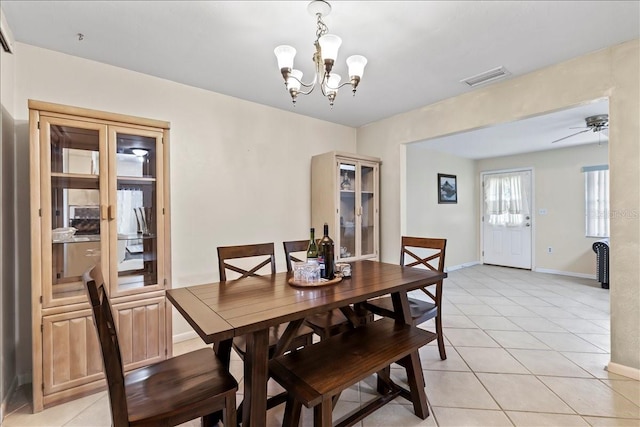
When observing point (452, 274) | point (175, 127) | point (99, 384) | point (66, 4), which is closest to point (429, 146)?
point (452, 274)

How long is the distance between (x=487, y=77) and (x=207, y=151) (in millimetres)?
2685

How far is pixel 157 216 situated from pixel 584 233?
6.73m

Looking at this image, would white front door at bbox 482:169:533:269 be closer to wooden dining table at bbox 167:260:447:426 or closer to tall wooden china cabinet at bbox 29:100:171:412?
wooden dining table at bbox 167:260:447:426

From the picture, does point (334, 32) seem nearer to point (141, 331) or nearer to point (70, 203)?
point (70, 203)

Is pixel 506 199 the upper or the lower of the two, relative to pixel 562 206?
upper

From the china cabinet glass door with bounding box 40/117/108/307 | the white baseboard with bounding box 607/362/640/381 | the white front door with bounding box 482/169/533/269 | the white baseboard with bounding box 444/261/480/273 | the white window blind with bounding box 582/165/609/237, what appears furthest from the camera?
the white front door with bounding box 482/169/533/269

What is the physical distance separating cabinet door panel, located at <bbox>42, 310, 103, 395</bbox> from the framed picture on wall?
18.1 feet

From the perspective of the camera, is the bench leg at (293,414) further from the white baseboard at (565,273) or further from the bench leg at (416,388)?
the white baseboard at (565,273)

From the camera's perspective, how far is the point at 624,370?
2.18 meters

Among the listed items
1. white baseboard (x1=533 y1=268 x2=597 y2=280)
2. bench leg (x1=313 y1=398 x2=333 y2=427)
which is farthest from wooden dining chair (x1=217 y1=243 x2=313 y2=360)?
white baseboard (x1=533 y1=268 x2=597 y2=280)

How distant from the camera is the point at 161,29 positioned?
1.96 m

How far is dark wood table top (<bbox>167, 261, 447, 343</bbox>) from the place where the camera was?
1.20 meters

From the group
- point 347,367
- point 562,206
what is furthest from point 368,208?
point 562,206

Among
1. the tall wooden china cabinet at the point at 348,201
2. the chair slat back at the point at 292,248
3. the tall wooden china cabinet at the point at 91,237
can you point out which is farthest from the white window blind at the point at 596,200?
the tall wooden china cabinet at the point at 91,237
